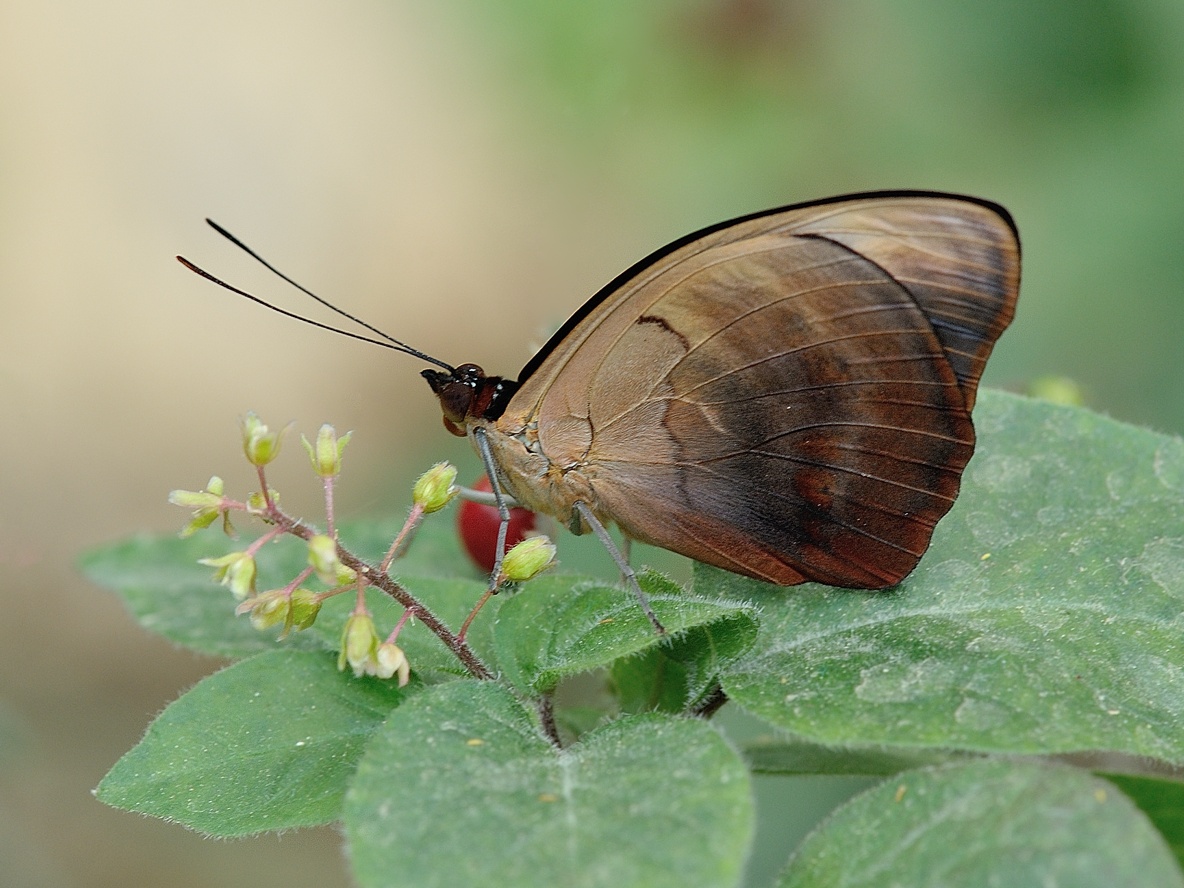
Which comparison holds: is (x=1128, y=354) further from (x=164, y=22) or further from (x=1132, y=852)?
(x=164, y=22)

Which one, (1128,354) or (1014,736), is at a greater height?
(1014,736)

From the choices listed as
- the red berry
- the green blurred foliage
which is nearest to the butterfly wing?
the red berry

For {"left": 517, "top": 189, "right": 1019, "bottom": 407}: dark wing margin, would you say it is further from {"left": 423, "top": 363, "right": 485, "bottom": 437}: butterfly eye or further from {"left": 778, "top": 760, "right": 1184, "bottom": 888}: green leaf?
{"left": 778, "top": 760, "right": 1184, "bottom": 888}: green leaf

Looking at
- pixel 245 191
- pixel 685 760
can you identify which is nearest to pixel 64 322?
pixel 245 191

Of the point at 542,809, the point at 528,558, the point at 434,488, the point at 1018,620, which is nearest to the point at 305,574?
the point at 434,488

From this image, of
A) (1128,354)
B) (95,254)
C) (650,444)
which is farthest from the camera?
(95,254)

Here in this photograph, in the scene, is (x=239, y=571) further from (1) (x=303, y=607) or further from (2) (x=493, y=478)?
(2) (x=493, y=478)

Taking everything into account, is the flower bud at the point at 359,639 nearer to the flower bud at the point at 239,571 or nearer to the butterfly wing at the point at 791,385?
the flower bud at the point at 239,571
